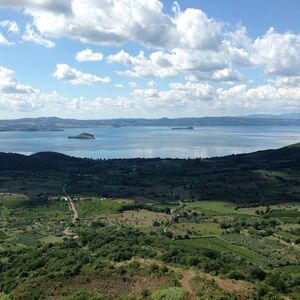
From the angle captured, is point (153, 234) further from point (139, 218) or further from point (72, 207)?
point (72, 207)

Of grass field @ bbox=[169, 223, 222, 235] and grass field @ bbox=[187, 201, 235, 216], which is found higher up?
grass field @ bbox=[169, 223, 222, 235]

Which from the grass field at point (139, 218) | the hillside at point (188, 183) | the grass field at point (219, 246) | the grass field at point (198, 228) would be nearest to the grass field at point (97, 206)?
the grass field at point (139, 218)

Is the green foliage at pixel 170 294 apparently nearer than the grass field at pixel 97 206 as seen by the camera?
Yes

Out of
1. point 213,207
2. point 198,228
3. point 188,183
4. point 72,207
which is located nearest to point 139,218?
point 198,228

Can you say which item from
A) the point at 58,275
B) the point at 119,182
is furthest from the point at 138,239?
the point at 119,182

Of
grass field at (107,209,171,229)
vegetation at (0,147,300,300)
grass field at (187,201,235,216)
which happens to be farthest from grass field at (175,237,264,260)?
grass field at (187,201,235,216)

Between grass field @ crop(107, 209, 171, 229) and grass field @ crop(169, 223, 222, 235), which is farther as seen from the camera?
grass field @ crop(107, 209, 171, 229)

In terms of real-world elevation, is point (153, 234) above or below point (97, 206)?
above

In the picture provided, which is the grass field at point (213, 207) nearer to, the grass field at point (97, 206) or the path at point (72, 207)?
the grass field at point (97, 206)

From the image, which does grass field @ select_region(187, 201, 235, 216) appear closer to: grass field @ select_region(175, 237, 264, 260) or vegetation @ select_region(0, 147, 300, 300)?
vegetation @ select_region(0, 147, 300, 300)

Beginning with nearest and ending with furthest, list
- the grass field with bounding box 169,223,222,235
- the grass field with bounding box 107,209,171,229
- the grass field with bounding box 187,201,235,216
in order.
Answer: the grass field with bounding box 169,223,222,235
the grass field with bounding box 107,209,171,229
the grass field with bounding box 187,201,235,216

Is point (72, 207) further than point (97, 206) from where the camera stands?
Yes
